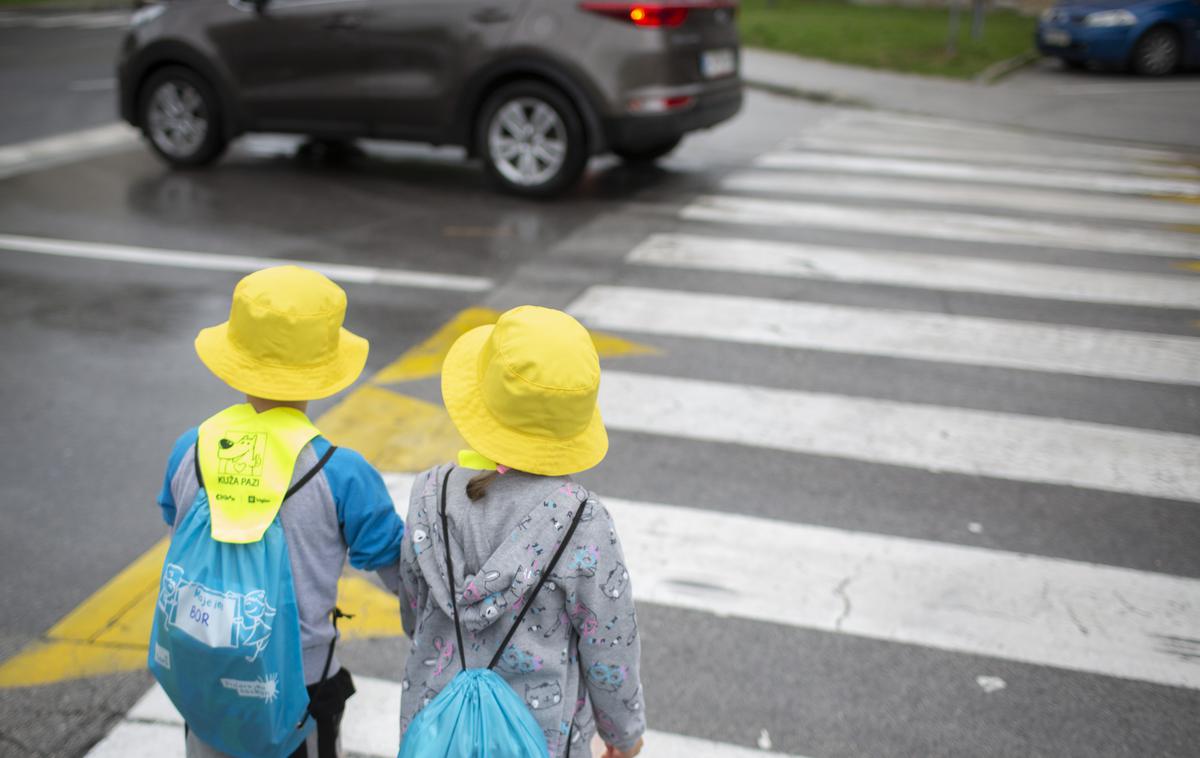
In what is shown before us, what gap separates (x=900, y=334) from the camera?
6281 millimetres

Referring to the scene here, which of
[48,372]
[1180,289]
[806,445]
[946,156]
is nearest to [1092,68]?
[946,156]

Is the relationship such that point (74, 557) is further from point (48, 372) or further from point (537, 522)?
point (537, 522)

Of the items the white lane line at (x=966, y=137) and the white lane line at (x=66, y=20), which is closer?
the white lane line at (x=966, y=137)

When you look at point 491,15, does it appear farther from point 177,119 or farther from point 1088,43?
point 1088,43

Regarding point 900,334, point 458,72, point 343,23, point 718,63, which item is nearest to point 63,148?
point 343,23

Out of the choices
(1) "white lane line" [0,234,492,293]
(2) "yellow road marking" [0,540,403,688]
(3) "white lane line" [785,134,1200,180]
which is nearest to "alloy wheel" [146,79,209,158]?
(1) "white lane line" [0,234,492,293]

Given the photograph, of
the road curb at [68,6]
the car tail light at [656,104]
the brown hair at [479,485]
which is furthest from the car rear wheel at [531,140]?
the road curb at [68,6]

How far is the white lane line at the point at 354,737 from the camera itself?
3053mm

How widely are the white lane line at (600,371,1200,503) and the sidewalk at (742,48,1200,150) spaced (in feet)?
27.4

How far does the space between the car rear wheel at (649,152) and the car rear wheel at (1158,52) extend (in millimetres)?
9744

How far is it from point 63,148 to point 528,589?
10121 mm

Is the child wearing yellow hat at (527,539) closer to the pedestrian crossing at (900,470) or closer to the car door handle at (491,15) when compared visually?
the pedestrian crossing at (900,470)

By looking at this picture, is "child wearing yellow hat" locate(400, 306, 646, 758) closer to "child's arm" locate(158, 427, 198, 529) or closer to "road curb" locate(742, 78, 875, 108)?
"child's arm" locate(158, 427, 198, 529)

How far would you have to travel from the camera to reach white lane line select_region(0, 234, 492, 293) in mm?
6961
